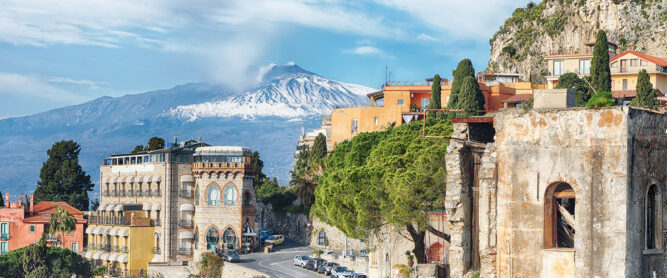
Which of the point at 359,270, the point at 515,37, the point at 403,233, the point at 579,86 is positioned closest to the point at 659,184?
the point at 403,233

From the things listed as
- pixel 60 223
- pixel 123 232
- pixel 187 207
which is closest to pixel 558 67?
pixel 187 207

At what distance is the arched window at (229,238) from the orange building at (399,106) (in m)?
20.3

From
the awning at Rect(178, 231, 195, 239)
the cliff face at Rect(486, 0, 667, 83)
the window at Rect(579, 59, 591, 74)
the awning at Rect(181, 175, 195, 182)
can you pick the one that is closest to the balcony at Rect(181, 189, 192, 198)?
the awning at Rect(181, 175, 195, 182)

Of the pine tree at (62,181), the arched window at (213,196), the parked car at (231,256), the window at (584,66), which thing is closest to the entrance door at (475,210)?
the parked car at (231,256)

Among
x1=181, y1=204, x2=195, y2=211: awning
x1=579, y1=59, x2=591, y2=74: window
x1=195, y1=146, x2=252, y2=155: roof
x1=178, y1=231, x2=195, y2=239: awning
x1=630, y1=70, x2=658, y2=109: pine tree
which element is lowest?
x1=178, y1=231, x2=195, y2=239: awning

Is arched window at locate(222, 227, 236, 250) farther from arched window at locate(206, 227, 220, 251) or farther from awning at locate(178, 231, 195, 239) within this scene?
awning at locate(178, 231, 195, 239)

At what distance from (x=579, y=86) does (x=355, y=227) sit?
3563cm

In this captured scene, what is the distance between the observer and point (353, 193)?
53.6 m

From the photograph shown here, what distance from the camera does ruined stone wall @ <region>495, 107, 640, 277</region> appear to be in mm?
28219

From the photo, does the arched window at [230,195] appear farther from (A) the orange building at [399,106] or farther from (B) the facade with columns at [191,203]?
(A) the orange building at [399,106]

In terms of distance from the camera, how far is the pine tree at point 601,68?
254 ft

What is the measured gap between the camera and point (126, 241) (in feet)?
275

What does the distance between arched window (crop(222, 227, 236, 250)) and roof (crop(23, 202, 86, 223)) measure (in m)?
22.8

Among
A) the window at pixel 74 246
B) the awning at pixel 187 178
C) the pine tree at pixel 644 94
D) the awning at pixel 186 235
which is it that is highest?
the pine tree at pixel 644 94
